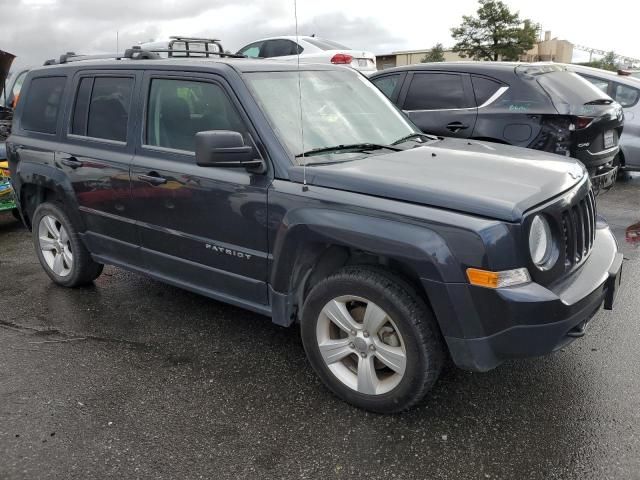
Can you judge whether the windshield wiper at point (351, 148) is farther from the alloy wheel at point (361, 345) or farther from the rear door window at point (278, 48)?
the rear door window at point (278, 48)

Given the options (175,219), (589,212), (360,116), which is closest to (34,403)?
(175,219)

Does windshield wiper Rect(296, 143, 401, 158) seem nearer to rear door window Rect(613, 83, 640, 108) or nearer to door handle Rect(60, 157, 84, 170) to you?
door handle Rect(60, 157, 84, 170)

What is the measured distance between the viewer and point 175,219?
3797 millimetres

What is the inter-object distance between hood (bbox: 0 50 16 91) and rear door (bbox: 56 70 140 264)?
169 inches

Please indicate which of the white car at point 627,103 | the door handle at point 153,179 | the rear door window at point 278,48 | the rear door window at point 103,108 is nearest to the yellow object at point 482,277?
the door handle at point 153,179

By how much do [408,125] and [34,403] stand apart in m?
3.00

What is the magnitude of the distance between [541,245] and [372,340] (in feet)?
3.15

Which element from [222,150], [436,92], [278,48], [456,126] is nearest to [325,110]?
[222,150]

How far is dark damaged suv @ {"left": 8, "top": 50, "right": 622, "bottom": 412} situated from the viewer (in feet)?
8.84

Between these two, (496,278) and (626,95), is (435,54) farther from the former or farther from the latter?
(496,278)

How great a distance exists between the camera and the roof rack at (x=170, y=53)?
4.40 metres

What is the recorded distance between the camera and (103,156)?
422cm

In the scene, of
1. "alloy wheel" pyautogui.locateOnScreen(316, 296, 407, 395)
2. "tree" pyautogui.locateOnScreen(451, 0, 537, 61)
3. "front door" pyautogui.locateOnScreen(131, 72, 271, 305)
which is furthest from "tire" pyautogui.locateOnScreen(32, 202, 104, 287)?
"tree" pyautogui.locateOnScreen(451, 0, 537, 61)

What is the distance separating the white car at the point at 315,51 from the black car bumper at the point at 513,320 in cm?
919
